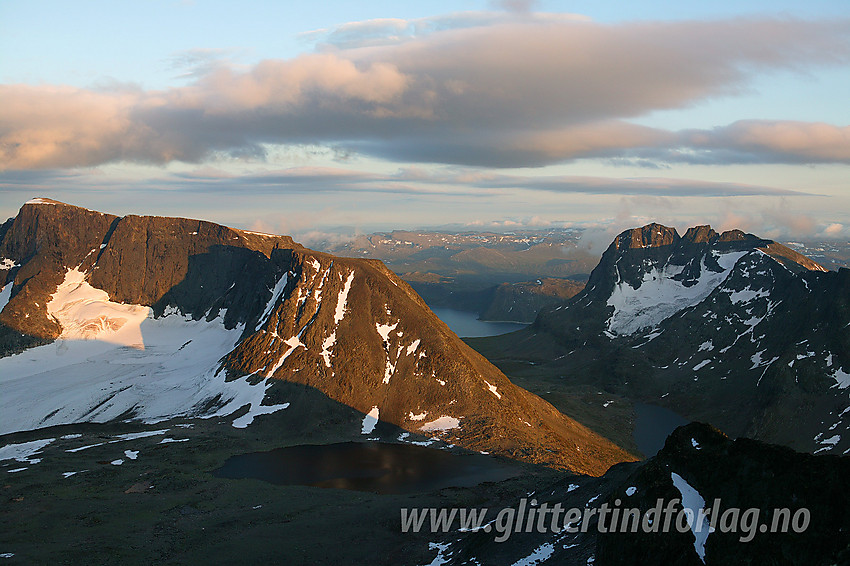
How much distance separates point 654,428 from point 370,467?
11244 centimetres

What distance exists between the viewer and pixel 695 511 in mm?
44594

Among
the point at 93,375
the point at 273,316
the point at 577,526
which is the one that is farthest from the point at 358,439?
the point at 93,375

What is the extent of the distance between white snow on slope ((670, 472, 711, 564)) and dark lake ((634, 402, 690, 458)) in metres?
118

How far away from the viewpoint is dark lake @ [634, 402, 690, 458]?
16412 centimetres

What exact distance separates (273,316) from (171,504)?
90823mm

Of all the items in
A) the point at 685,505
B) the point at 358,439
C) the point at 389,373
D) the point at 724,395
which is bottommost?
the point at 724,395

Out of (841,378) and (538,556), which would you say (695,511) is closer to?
(538,556)

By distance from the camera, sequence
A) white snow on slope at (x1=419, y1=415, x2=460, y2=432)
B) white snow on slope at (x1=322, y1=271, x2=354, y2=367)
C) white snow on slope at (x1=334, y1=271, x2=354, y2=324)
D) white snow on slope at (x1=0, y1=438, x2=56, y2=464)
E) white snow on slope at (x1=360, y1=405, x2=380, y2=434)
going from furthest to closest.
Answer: white snow on slope at (x1=334, y1=271, x2=354, y2=324), white snow on slope at (x1=322, y1=271, x2=354, y2=367), white snow on slope at (x1=360, y1=405, x2=380, y2=434), white snow on slope at (x1=419, y1=415, x2=460, y2=432), white snow on slope at (x1=0, y1=438, x2=56, y2=464)

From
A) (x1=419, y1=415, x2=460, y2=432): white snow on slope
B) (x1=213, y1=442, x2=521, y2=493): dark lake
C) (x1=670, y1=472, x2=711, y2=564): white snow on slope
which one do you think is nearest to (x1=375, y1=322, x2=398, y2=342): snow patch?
(x1=419, y1=415, x2=460, y2=432): white snow on slope

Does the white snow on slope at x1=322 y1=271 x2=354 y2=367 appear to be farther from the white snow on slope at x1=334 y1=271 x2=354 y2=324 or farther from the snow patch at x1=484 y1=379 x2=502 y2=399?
the snow patch at x1=484 y1=379 x2=502 y2=399

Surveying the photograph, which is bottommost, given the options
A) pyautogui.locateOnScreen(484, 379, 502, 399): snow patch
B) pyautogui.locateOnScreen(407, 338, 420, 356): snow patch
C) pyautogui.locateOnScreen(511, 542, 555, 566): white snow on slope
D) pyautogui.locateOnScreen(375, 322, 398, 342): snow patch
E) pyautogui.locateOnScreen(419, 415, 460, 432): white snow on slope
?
pyautogui.locateOnScreen(419, 415, 460, 432): white snow on slope

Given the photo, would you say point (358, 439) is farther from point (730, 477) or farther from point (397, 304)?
point (730, 477)

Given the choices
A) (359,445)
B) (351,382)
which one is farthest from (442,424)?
(351,382)

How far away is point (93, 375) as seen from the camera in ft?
641
